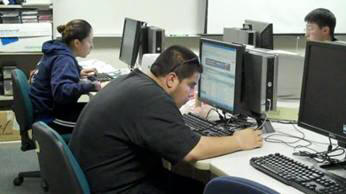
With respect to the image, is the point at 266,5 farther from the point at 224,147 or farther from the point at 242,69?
the point at 224,147

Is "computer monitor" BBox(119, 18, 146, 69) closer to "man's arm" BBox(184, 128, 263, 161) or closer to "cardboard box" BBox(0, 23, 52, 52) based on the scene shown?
"cardboard box" BBox(0, 23, 52, 52)

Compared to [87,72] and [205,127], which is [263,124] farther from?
[87,72]

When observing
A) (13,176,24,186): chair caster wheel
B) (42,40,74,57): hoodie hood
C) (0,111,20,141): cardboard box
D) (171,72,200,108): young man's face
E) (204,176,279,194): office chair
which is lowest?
(13,176,24,186): chair caster wheel

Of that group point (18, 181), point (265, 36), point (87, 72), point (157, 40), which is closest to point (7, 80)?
point (87, 72)

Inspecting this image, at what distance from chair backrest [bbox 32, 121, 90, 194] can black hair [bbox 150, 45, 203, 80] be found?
20.3 inches

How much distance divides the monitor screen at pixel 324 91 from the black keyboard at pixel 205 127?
1.23 feet

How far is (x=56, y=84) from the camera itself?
9.87 feet

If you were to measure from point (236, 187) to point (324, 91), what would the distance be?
0.91 m

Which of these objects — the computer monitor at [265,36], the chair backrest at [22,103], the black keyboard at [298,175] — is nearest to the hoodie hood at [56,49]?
the chair backrest at [22,103]

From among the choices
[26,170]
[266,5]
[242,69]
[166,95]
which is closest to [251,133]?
[242,69]

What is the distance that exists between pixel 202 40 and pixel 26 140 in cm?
144

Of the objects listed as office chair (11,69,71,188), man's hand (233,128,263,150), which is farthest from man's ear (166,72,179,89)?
office chair (11,69,71,188)

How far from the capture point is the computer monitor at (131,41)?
356cm

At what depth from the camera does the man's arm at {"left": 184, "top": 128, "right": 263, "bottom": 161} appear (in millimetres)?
1861
